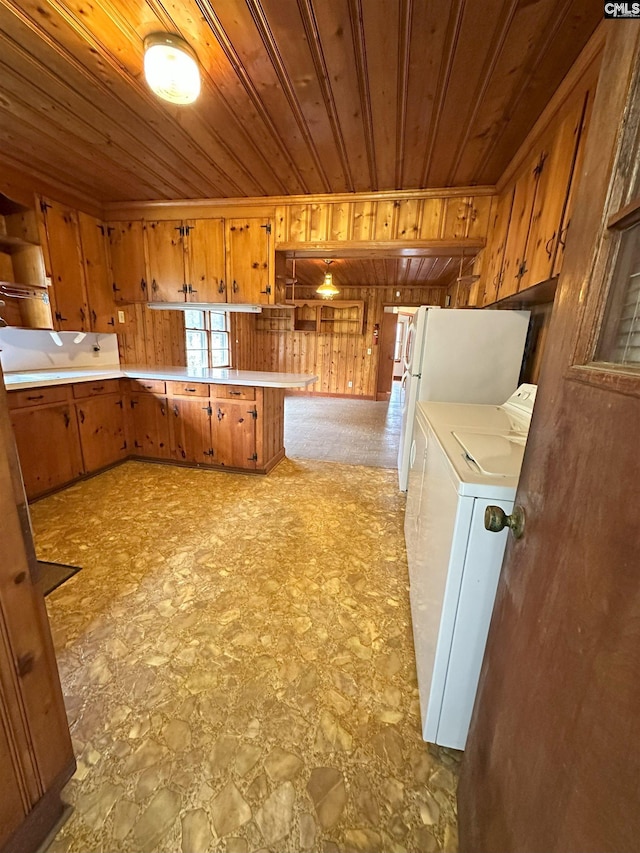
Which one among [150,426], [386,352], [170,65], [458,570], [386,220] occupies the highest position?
[170,65]

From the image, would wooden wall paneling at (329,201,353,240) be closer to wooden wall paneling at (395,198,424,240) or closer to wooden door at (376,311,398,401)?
wooden wall paneling at (395,198,424,240)

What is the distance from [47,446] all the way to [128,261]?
6.61ft

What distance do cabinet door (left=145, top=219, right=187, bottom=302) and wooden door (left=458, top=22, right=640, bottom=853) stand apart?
3518mm

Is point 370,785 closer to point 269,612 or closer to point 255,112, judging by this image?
point 269,612

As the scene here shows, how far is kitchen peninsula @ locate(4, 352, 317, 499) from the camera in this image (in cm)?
285

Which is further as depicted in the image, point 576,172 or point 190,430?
point 190,430

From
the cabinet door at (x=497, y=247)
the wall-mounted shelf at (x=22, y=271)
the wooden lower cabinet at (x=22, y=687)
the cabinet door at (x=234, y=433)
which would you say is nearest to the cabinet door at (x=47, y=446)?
the wall-mounted shelf at (x=22, y=271)

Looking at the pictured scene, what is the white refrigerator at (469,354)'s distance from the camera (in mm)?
2461

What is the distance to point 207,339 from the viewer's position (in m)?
5.62

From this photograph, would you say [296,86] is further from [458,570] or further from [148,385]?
[148,385]

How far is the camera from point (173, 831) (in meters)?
0.96

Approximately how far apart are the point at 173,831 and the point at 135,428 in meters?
3.23

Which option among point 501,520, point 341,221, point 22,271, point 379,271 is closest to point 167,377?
point 22,271

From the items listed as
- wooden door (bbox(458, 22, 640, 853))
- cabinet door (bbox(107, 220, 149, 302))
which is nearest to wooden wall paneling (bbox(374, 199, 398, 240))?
cabinet door (bbox(107, 220, 149, 302))
